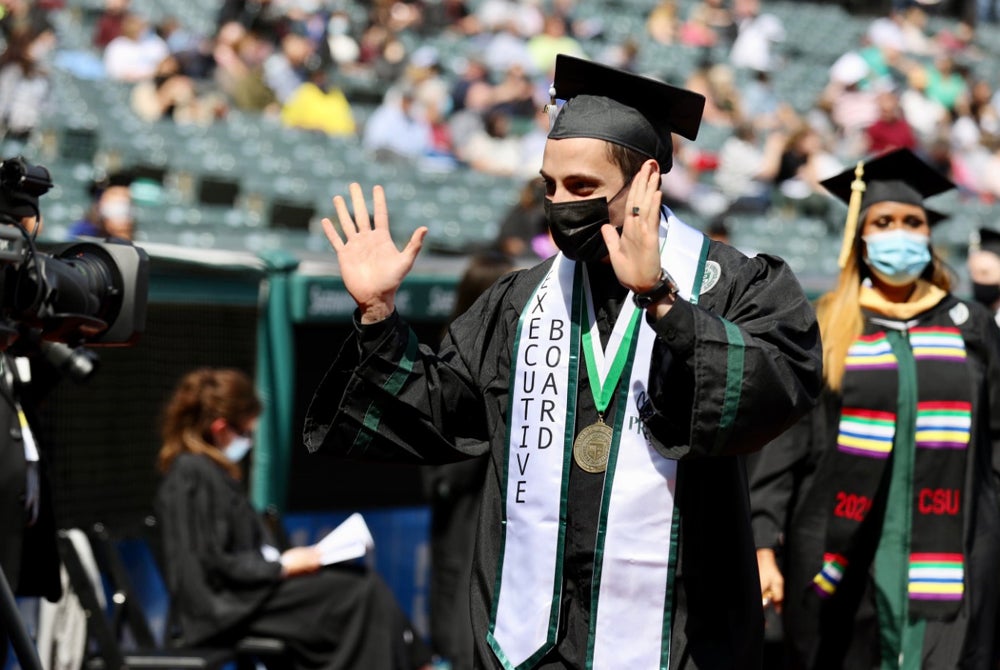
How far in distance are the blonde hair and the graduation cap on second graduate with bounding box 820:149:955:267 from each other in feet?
0.16

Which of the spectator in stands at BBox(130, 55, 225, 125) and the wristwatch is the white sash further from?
the spectator in stands at BBox(130, 55, 225, 125)

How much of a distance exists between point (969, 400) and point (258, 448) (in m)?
3.54

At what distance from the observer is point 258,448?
7.23m

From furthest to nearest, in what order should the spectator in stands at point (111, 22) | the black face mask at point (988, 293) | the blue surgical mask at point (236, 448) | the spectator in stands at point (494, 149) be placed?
the spectator in stands at point (494, 149), the spectator in stands at point (111, 22), the blue surgical mask at point (236, 448), the black face mask at point (988, 293)

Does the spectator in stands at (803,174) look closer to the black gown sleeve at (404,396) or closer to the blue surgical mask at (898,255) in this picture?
the blue surgical mask at (898,255)

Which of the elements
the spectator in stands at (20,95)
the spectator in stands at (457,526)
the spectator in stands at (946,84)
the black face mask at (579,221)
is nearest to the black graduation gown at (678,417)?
the black face mask at (579,221)

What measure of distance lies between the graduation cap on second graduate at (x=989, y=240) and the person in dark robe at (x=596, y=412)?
146 inches

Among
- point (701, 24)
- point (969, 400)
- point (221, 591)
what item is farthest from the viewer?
point (701, 24)

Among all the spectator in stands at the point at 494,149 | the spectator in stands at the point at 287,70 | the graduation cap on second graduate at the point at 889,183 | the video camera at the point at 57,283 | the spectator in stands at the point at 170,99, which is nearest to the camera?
the video camera at the point at 57,283

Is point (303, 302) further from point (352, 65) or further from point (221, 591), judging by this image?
point (352, 65)

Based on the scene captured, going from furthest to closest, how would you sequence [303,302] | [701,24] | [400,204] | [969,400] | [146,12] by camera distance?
1. [701,24]
2. [146,12]
3. [400,204]
4. [303,302]
5. [969,400]

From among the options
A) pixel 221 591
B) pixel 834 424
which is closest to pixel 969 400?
pixel 834 424

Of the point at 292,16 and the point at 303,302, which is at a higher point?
the point at 292,16

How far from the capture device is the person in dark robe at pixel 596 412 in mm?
3180
